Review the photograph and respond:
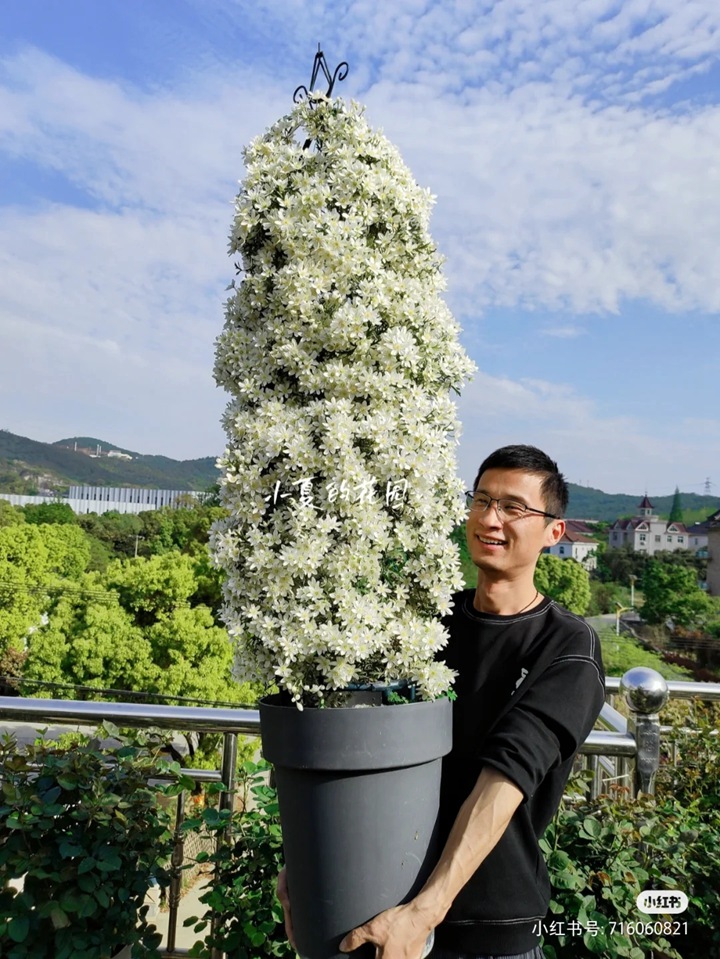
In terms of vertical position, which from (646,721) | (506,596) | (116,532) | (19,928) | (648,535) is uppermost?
(648,535)

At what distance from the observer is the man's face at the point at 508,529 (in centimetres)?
144

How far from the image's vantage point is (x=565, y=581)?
4891cm

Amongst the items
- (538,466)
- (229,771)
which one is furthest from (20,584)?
(538,466)

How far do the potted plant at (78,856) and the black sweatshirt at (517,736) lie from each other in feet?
2.69

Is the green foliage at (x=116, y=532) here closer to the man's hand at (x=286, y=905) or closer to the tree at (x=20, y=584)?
the tree at (x=20, y=584)

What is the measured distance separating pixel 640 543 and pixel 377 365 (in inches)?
3521

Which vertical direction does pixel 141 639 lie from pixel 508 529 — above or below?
below

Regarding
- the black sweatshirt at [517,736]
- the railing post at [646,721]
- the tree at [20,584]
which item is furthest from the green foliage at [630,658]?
the black sweatshirt at [517,736]

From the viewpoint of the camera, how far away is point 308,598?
1182 mm

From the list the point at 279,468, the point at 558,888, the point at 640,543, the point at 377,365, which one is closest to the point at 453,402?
the point at 377,365

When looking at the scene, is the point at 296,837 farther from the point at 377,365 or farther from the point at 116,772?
the point at 116,772

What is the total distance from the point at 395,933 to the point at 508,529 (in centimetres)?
67

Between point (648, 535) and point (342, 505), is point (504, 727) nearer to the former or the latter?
point (342, 505)

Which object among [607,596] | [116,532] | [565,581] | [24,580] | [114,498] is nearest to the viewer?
[24,580]
